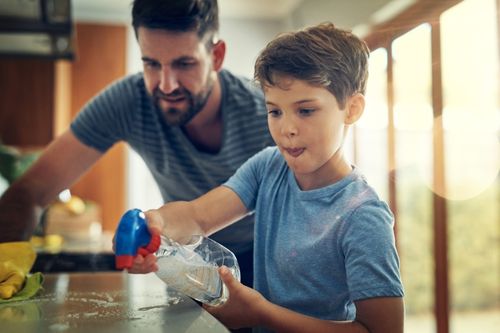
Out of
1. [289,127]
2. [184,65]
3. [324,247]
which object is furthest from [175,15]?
[324,247]

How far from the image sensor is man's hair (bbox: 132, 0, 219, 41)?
1.08 metres

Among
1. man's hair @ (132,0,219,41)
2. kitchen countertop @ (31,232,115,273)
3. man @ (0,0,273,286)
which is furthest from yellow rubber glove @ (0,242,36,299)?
kitchen countertop @ (31,232,115,273)

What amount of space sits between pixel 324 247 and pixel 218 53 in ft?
1.91

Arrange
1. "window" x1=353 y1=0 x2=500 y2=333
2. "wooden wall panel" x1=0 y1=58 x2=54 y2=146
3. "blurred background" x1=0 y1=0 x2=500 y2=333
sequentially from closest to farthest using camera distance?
"blurred background" x1=0 y1=0 x2=500 y2=333 → "window" x1=353 y1=0 x2=500 y2=333 → "wooden wall panel" x1=0 y1=58 x2=54 y2=146

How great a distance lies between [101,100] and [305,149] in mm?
746

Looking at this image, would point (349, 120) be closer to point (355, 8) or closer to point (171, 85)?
point (171, 85)

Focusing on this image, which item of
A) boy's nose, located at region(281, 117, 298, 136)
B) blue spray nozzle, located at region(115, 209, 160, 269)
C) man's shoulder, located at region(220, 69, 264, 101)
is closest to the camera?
blue spray nozzle, located at region(115, 209, 160, 269)

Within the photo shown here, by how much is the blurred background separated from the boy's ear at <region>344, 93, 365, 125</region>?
15cm

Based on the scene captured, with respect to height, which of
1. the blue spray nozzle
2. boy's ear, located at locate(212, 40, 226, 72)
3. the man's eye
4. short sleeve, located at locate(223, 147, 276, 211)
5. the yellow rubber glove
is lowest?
the yellow rubber glove

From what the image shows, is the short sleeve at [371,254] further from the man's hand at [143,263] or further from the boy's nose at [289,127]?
the man's hand at [143,263]

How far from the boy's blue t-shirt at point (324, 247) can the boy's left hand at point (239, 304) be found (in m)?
0.06

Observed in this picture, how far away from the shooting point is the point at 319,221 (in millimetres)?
768

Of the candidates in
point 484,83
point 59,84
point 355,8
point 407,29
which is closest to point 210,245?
point 407,29

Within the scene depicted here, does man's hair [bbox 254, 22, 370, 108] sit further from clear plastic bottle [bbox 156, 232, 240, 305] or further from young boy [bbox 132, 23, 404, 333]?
clear plastic bottle [bbox 156, 232, 240, 305]
